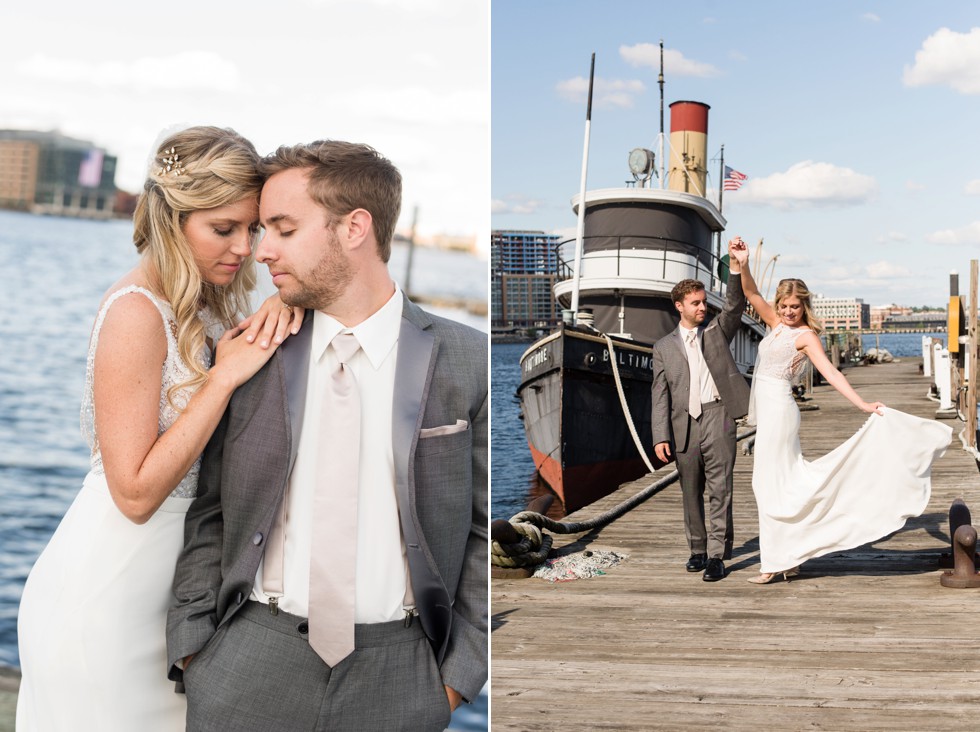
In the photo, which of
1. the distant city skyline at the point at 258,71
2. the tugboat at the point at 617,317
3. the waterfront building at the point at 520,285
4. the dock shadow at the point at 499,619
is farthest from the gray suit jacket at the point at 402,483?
the waterfront building at the point at 520,285

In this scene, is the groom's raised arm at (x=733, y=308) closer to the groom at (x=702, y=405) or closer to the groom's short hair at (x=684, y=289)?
the groom at (x=702, y=405)

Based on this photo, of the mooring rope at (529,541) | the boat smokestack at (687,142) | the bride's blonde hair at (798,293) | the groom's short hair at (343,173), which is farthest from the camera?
the boat smokestack at (687,142)

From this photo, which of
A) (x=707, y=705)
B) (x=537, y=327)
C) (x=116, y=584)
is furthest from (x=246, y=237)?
(x=537, y=327)

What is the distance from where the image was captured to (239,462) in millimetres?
1698

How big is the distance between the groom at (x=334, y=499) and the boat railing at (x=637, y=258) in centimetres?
1730

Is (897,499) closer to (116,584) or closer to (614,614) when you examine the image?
(614,614)

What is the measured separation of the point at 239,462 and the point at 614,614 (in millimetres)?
3605

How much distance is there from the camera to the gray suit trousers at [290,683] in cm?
172

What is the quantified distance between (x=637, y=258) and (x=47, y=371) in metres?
30.3

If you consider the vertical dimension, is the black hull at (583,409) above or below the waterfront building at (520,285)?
below

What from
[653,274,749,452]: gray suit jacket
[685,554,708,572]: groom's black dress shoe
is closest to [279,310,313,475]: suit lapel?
[653,274,749,452]: gray suit jacket

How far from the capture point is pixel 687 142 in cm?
2412

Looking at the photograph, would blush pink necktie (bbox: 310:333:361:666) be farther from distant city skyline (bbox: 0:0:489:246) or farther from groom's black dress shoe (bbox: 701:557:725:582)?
distant city skyline (bbox: 0:0:489:246)

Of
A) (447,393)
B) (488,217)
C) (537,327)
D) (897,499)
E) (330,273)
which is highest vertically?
(537,327)
